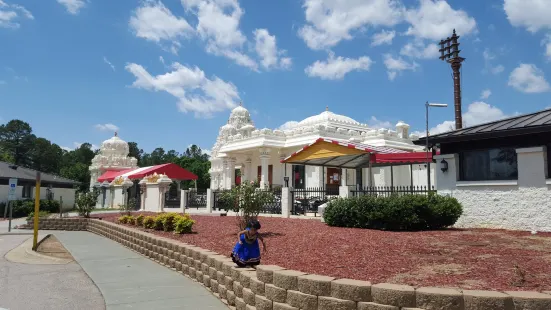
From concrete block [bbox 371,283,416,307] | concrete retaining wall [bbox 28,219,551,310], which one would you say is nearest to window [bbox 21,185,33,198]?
concrete retaining wall [bbox 28,219,551,310]

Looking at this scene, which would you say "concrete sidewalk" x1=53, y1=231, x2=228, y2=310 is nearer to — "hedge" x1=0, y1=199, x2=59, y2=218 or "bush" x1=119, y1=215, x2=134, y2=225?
"bush" x1=119, y1=215, x2=134, y2=225

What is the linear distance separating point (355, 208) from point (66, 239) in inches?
463

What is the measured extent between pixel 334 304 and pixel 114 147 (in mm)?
52423

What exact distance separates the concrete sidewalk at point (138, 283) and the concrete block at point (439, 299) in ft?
10.7

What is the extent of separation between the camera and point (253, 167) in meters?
41.1

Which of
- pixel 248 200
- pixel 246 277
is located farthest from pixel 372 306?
pixel 248 200

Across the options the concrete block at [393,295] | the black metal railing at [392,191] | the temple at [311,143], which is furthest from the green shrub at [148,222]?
the temple at [311,143]

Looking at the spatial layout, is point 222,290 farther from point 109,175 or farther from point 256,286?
point 109,175

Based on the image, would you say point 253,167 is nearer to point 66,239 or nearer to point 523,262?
point 66,239

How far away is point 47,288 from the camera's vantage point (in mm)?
7812

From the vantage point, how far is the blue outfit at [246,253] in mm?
6492

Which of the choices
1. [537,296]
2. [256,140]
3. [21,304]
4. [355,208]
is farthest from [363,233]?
[256,140]

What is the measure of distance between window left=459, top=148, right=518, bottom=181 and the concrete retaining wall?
8.20m

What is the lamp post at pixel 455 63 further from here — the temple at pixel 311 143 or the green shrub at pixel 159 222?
the green shrub at pixel 159 222
